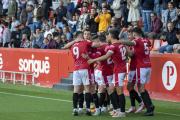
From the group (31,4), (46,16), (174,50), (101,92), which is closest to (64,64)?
(174,50)

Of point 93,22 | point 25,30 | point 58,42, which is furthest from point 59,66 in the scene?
point 25,30

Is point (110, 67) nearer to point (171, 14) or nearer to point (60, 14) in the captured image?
point (171, 14)

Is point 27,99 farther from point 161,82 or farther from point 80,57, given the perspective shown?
point 161,82

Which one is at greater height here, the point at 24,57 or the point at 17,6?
the point at 17,6

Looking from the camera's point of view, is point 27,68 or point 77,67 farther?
point 27,68

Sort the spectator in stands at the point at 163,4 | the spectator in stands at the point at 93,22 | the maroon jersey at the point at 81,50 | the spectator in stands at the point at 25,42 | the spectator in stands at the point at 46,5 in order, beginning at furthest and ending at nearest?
the spectator in stands at the point at 46,5
the spectator in stands at the point at 25,42
the spectator in stands at the point at 93,22
the spectator in stands at the point at 163,4
the maroon jersey at the point at 81,50

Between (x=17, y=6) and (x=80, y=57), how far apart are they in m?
15.8

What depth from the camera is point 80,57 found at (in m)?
8.26

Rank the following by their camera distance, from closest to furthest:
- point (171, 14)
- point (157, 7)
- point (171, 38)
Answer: point (171, 38) → point (171, 14) → point (157, 7)

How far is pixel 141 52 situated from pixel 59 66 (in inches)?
258

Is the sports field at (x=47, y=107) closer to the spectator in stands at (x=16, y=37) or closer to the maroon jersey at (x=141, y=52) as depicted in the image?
the maroon jersey at (x=141, y=52)

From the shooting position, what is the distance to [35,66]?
15422 mm

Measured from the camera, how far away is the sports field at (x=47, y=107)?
316 inches

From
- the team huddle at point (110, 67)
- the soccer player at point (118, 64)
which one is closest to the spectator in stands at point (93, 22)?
the team huddle at point (110, 67)
